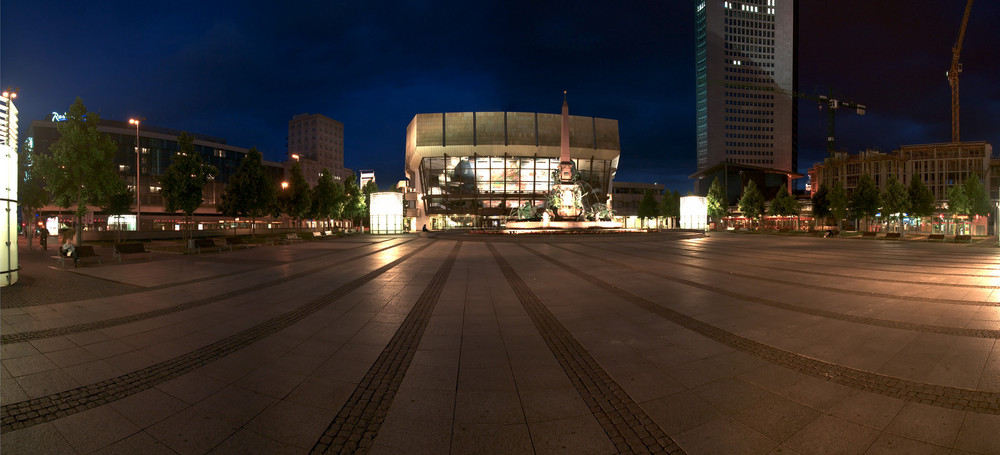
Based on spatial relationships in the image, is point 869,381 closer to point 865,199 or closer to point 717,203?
point 865,199

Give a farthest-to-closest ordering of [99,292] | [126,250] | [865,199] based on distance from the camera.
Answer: [865,199] → [126,250] → [99,292]

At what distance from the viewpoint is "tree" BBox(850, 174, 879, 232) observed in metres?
48.5

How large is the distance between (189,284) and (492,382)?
36.8ft

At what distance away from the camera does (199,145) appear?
85938 millimetres

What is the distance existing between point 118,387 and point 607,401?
5.53 m

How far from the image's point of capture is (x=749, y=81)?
136 metres

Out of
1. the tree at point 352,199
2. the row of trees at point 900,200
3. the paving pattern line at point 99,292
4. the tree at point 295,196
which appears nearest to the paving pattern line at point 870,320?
the paving pattern line at point 99,292

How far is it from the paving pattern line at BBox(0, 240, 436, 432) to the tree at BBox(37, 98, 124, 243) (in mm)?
22263

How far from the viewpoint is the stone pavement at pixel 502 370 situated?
3.33 metres

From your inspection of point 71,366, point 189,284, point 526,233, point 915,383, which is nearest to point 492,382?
point 915,383

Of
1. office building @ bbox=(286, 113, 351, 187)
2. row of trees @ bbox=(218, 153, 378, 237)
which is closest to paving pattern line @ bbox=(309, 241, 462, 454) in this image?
row of trees @ bbox=(218, 153, 378, 237)

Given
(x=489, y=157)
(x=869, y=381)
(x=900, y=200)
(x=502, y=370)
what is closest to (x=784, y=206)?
(x=900, y=200)

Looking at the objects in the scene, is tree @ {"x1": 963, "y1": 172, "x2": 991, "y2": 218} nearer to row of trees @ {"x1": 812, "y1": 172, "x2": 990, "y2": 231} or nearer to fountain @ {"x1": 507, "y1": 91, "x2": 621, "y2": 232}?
row of trees @ {"x1": 812, "y1": 172, "x2": 990, "y2": 231}

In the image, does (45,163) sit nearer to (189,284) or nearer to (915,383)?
(189,284)
